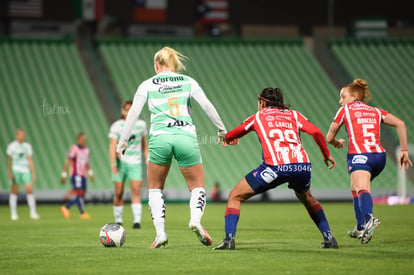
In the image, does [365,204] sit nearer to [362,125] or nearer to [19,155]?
[362,125]

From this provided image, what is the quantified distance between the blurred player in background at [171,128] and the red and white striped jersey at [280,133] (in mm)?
439

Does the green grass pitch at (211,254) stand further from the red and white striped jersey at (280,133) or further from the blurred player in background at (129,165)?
the blurred player in background at (129,165)

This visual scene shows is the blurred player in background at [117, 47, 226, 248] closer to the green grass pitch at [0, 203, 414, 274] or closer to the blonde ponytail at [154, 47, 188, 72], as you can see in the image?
the blonde ponytail at [154, 47, 188, 72]

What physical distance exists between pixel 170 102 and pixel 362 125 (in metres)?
2.75

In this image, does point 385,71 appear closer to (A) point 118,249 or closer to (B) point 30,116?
(B) point 30,116

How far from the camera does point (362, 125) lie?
395 inches

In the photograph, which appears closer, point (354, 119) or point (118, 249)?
point (118, 249)

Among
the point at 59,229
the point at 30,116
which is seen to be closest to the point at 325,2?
the point at 30,116

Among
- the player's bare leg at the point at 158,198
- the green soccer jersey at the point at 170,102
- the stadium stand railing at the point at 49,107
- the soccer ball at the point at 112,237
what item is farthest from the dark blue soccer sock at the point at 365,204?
the stadium stand railing at the point at 49,107

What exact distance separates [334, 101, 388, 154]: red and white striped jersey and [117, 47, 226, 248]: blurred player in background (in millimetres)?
2085

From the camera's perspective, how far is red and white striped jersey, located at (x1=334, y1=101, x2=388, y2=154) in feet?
32.7

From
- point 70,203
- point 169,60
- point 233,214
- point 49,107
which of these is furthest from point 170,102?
point 49,107

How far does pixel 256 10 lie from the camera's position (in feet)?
109

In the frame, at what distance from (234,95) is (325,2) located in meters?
6.34
